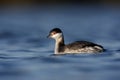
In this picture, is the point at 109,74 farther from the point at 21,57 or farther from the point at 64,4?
the point at 64,4

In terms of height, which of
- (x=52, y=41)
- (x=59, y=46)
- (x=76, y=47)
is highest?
(x=52, y=41)

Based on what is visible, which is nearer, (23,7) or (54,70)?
(54,70)

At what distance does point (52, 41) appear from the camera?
27.5 metres

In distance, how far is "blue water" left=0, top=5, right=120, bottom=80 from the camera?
1786cm

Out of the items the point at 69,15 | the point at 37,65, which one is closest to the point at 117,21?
the point at 69,15

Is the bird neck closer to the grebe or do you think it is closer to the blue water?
the grebe

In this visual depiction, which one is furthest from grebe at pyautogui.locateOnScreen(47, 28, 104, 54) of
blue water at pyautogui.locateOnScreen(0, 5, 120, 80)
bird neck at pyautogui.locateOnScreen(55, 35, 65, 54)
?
blue water at pyautogui.locateOnScreen(0, 5, 120, 80)

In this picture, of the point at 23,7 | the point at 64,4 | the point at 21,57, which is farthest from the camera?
the point at 64,4

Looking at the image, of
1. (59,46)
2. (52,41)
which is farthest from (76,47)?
(52,41)

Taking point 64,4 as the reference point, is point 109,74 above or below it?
below

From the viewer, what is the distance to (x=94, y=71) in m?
17.9

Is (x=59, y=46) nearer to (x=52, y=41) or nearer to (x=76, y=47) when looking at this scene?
(x=76, y=47)

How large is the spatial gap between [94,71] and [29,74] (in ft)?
5.31

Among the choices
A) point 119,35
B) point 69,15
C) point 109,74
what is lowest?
point 109,74
